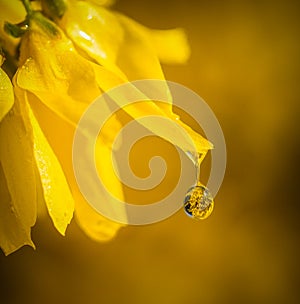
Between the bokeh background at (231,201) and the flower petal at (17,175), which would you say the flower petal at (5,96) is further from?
the bokeh background at (231,201)

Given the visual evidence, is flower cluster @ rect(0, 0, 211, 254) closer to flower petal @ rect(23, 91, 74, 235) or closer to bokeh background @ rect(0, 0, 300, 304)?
flower petal @ rect(23, 91, 74, 235)

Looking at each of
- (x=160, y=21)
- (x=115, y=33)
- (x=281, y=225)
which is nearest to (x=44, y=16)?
(x=115, y=33)

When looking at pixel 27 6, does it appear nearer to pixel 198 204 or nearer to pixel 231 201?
pixel 198 204

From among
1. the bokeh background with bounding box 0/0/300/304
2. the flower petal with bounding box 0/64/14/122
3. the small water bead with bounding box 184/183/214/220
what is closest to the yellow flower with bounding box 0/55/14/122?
the flower petal with bounding box 0/64/14/122

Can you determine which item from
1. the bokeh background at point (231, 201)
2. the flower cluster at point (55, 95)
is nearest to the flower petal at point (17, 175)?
the flower cluster at point (55, 95)

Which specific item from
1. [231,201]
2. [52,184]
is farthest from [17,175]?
[231,201]

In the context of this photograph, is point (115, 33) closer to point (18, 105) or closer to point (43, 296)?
point (18, 105)
